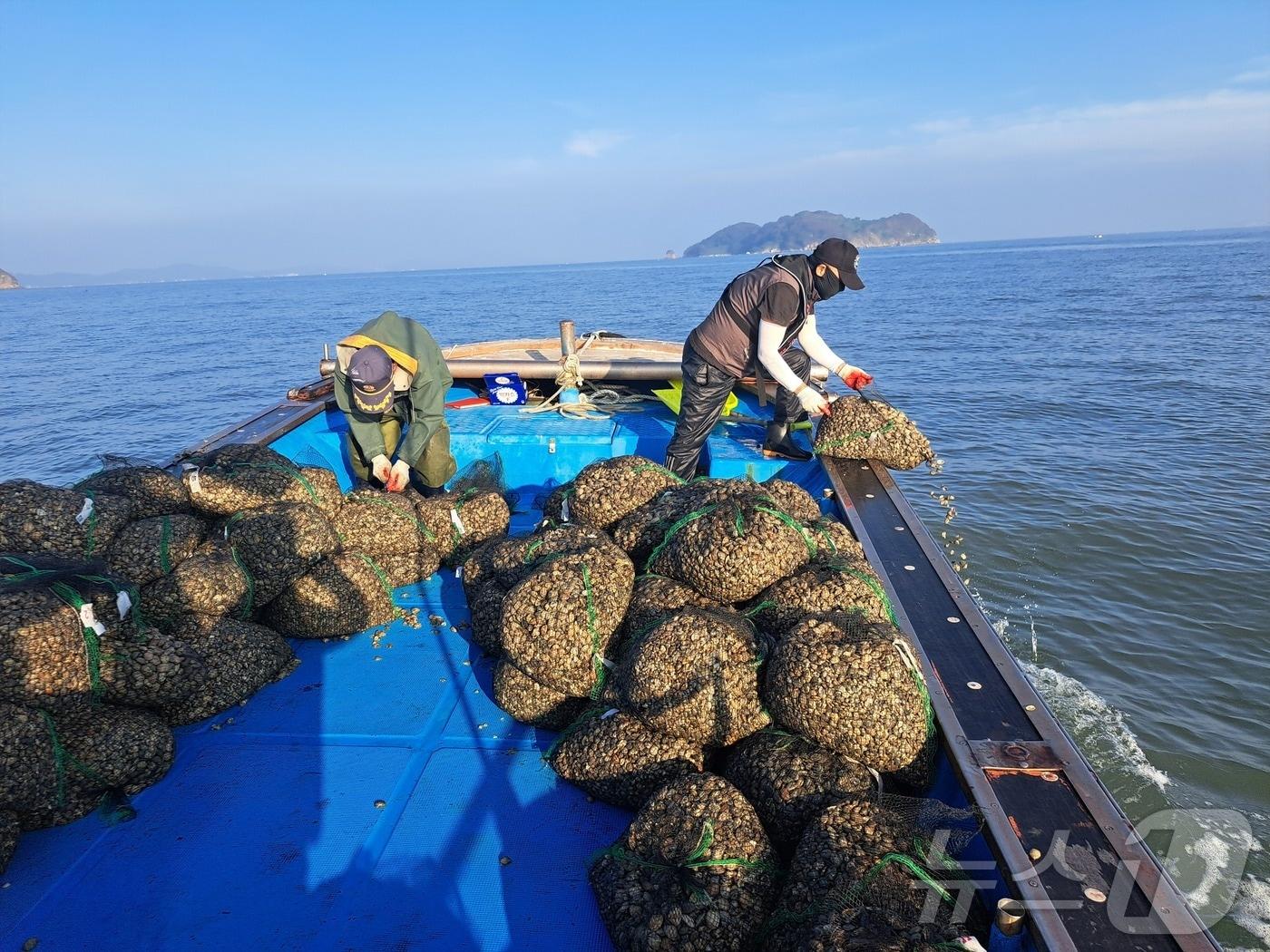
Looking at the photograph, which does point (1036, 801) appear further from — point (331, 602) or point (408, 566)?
point (408, 566)

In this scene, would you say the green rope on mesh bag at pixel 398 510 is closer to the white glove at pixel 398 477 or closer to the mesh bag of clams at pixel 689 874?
the white glove at pixel 398 477

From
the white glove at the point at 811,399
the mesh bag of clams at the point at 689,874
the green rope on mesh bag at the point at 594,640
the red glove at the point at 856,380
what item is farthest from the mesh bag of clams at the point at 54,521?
the red glove at the point at 856,380

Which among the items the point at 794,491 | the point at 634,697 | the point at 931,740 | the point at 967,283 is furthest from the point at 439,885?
the point at 967,283

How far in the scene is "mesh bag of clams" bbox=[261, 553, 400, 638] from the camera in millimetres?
4250

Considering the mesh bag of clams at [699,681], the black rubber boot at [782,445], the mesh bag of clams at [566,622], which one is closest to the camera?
the mesh bag of clams at [699,681]

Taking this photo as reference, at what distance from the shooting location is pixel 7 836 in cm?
279

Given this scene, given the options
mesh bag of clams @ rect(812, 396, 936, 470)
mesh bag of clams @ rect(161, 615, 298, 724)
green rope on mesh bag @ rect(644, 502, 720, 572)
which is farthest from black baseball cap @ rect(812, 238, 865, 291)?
mesh bag of clams @ rect(161, 615, 298, 724)

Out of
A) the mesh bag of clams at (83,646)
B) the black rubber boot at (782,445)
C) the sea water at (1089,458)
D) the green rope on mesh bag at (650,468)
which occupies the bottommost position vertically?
the sea water at (1089,458)

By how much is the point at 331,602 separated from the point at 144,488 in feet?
4.31

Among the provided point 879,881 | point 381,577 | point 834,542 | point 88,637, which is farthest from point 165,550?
point 879,881

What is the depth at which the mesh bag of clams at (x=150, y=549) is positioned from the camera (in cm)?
386

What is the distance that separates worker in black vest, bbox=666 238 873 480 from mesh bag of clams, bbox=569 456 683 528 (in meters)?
1.27

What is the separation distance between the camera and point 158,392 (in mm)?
23125

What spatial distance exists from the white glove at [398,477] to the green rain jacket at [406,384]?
4.4 inches
